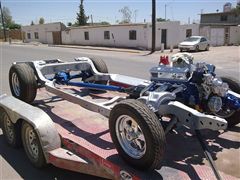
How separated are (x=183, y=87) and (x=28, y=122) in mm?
2023

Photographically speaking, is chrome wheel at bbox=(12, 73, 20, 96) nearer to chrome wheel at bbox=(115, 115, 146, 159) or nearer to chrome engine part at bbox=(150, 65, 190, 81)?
chrome engine part at bbox=(150, 65, 190, 81)

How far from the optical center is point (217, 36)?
38.0m

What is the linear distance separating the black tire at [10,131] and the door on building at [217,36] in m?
36.0

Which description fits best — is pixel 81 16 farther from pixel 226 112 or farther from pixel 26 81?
pixel 226 112

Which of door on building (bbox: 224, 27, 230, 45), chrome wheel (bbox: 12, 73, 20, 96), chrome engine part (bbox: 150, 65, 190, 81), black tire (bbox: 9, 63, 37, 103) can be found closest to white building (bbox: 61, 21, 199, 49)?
door on building (bbox: 224, 27, 230, 45)

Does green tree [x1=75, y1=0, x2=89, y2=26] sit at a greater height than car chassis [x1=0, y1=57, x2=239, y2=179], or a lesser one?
greater

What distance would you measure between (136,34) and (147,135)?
103 feet

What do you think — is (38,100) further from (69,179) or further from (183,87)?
(183,87)

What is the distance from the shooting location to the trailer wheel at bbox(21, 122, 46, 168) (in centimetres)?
405

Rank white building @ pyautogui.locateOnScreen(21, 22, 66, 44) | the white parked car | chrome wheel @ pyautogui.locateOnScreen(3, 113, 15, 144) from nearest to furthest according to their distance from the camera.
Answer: chrome wheel @ pyautogui.locateOnScreen(3, 113, 15, 144)
the white parked car
white building @ pyautogui.locateOnScreen(21, 22, 66, 44)

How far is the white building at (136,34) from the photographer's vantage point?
3306 cm

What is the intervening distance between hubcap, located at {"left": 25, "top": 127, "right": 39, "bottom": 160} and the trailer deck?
0.36m

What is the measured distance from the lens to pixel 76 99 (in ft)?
14.9

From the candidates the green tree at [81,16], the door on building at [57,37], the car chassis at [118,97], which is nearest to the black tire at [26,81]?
the car chassis at [118,97]
